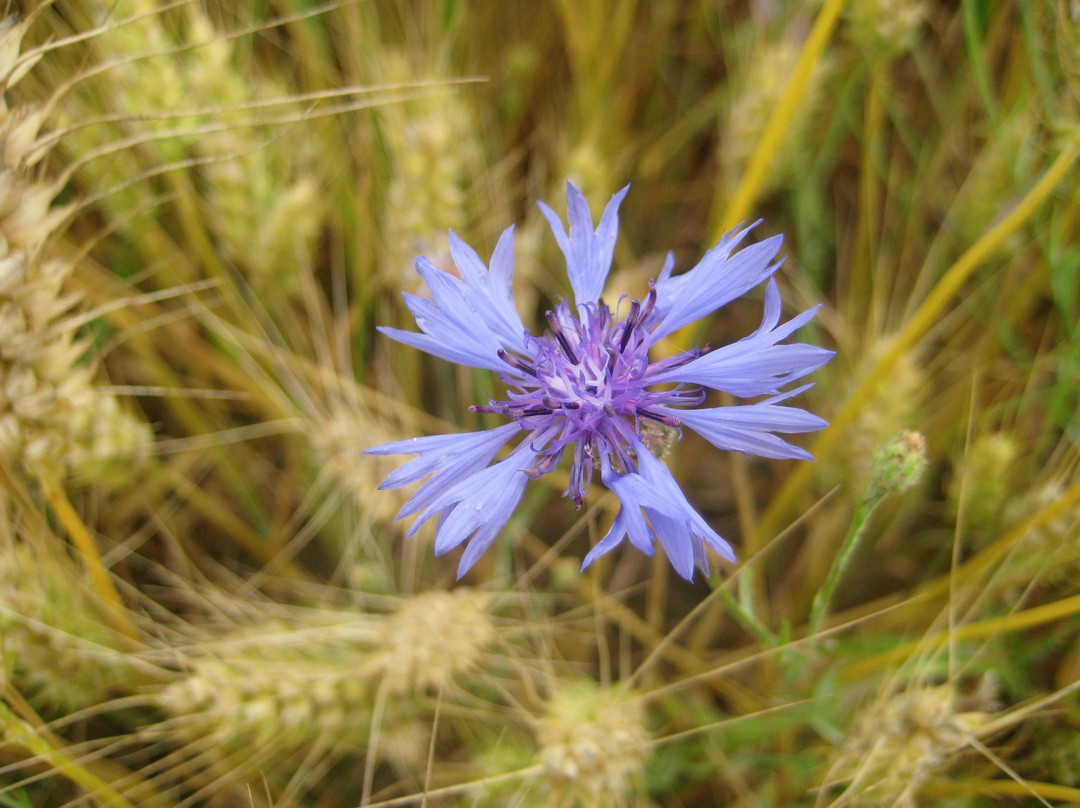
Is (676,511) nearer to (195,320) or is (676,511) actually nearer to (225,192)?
(225,192)

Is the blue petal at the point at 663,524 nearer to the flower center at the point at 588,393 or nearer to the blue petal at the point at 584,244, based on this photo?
the flower center at the point at 588,393

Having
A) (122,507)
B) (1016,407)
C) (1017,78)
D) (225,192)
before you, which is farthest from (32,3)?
(1016,407)

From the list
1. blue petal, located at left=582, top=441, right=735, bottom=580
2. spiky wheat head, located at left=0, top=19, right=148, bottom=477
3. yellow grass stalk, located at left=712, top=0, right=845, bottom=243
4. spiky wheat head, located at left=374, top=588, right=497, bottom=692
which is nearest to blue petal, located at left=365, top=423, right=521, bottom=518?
blue petal, located at left=582, top=441, right=735, bottom=580

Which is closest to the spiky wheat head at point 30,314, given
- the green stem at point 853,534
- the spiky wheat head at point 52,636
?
the spiky wheat head at point 52,636

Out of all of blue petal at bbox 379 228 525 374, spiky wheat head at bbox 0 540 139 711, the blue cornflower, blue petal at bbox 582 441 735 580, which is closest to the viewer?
blue petal at bbox 582 441 735 580

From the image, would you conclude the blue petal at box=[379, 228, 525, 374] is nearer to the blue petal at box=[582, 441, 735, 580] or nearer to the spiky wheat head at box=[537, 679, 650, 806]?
the blue petal at box=[582, 441, 735, 580]

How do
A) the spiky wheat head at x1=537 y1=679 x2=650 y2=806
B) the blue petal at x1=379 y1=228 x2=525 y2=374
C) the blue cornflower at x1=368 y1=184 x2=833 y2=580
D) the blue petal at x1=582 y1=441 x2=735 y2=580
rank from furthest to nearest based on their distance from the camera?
the spiky wheat head at x1=537 y1=679 x2=650 y2=806 → the blue petal at x1=379 y1=228 x2=525 y2=374 → the blue cornflower at x1=368 y1=184 x2=833 y2=580 → the blue petal at x1=582 y1=441 x2=735 y2=580

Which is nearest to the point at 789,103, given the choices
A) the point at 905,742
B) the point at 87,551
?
the point at 905,742
